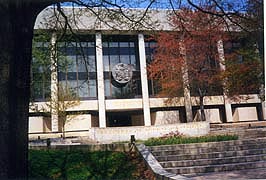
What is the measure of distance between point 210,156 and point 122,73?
2621 cm

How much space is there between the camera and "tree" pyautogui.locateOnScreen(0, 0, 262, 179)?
4.84 metres

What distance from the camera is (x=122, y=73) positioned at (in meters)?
35.2

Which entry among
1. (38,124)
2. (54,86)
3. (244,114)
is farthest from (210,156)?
(244,114)

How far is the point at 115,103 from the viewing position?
1337 inches

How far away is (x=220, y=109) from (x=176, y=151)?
95.4 ft

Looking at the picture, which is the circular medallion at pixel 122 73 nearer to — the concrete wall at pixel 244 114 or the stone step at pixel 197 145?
the concrete wall at pixel 244 114

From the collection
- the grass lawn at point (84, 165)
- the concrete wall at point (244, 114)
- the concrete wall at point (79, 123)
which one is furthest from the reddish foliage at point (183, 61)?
the concrete wall at point (244, 114)

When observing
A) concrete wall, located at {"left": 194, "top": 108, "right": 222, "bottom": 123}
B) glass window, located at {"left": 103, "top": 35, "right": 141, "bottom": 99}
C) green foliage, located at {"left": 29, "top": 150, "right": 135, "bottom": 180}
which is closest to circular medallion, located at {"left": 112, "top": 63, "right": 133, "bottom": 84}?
glass window, located at {"left": 103, "top": 35, "right": 141, "bottom": 99}

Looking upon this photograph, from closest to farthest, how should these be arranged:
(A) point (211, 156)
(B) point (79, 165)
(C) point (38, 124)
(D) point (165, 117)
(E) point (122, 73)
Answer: (B) point (79, 165), (A) point (211, 156), (C) point (38, 124), (E) point (122, 73), (D) point (165, 117)

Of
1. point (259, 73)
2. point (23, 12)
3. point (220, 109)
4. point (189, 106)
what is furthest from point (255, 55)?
point (220, 109)

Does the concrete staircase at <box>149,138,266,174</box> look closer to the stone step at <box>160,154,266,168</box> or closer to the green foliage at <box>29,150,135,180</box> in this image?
the stone step at <box>160,154,266,168</box>

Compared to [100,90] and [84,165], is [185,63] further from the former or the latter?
[84,165]

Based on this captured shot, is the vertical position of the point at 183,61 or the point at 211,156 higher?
the point at 183,61

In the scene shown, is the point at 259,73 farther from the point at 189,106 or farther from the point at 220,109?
the point at 220,109
